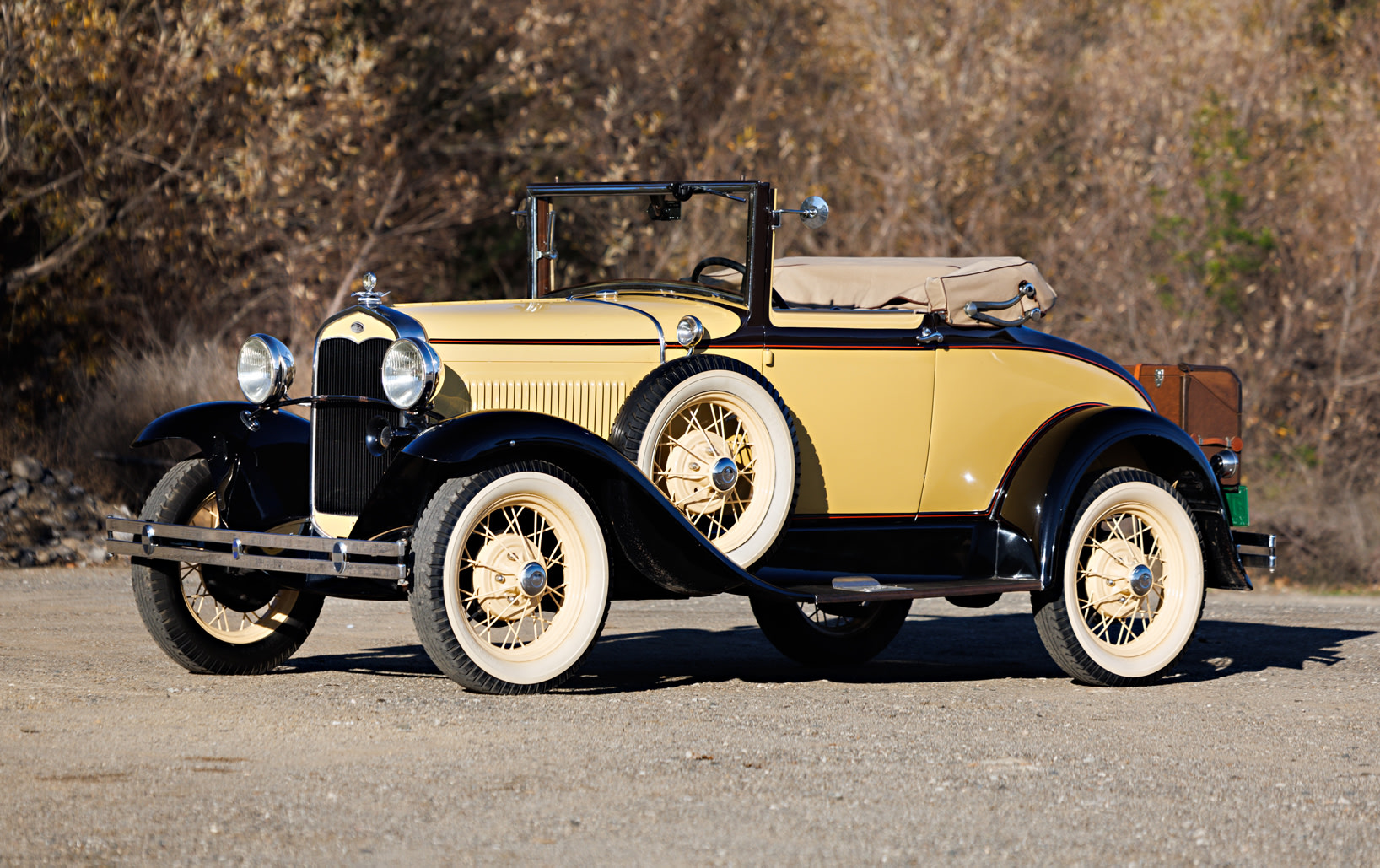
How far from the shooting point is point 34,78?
14844 mm

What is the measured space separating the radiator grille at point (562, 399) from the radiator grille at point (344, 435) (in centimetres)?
41

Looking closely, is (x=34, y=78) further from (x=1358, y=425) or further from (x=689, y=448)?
(x=1358, y=425)

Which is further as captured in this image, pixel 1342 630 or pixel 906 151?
pixel 906 151

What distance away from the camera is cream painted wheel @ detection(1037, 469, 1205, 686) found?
6.84 metres

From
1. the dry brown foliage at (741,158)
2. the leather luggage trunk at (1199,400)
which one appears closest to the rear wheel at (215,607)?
the leather luggage trunk at (1199,400)

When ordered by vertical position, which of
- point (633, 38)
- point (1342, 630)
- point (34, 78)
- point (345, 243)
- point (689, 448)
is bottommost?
point (1342, 630)

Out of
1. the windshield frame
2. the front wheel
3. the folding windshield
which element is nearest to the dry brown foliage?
the folding windshield

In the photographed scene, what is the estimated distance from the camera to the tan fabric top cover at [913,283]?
23.1 ft

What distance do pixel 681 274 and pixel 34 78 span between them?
7.36 metres

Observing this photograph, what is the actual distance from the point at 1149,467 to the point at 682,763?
3.42 m

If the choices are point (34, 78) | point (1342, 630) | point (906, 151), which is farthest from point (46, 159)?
point (1342, 630)

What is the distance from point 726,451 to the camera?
6.40 meters

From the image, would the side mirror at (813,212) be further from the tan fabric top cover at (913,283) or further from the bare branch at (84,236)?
the bare branch at (84,236)

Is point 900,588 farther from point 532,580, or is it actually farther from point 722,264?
point 722,264
